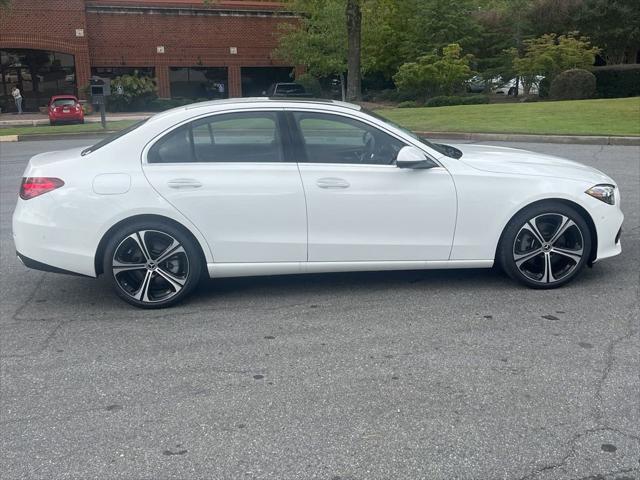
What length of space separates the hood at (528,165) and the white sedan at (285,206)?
2 cm

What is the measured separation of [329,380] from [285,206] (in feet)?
5.37

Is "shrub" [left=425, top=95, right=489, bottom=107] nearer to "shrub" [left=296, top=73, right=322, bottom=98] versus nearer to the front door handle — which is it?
"shrub" [left=296, top=73, right=322, bottom=98]

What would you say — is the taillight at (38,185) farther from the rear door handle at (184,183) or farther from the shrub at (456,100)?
the shrub at (456,100)

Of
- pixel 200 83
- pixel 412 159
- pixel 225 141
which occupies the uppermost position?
pixel 200 83

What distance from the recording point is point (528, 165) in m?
5.57

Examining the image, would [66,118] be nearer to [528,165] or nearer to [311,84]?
[311,84]

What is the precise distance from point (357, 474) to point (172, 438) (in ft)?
3.19

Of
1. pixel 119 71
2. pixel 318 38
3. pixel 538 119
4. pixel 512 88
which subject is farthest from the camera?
pixel 119 71

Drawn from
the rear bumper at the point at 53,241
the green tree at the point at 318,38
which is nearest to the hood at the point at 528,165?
the rear bumper at the point at 53,241

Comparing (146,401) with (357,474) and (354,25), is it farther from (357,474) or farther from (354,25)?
(354,25)

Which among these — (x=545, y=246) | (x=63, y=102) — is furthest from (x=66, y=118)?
(x=545, y=246)

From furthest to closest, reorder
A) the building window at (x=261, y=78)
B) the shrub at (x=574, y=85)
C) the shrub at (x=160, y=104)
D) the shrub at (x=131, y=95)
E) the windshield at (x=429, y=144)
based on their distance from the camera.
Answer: the building window at (x=261, y=78)
the shrub at (x=160, y=104)
the shrub at (x=131, y=95)
the shrub at (x=574, y=85)
the windshield at (x=429, y=144)

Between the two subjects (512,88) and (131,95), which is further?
Answer: (131,95)

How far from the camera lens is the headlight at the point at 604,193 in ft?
17.8
